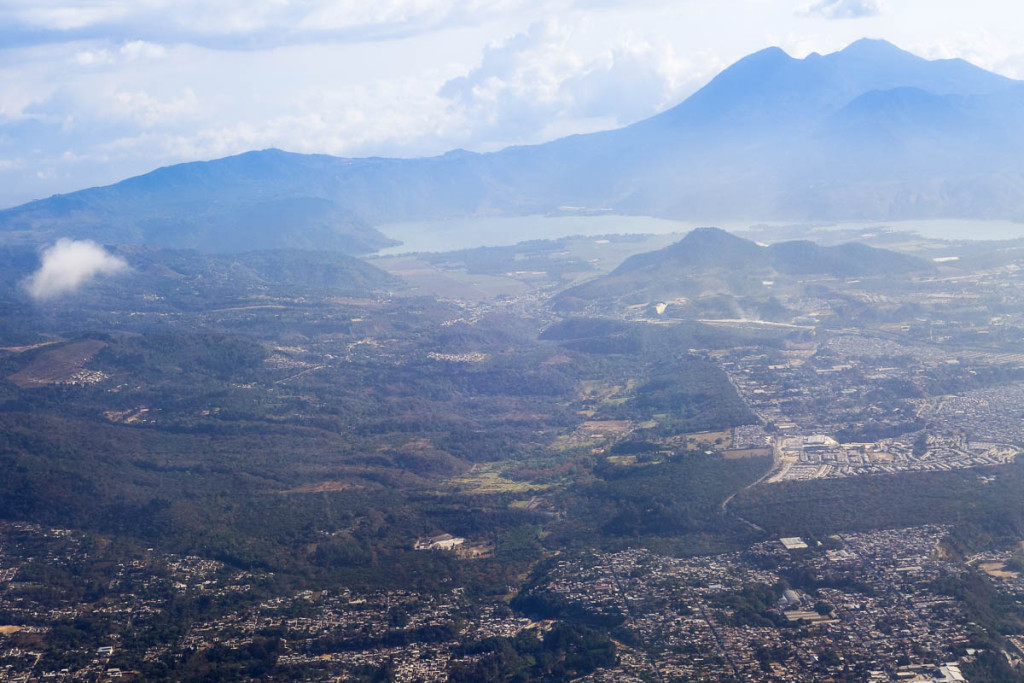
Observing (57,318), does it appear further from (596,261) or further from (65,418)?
(596,261)

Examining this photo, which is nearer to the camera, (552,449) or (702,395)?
(552,449)

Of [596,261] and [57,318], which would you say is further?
[596,261]

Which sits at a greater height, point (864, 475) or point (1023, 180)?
point (1023, 180)

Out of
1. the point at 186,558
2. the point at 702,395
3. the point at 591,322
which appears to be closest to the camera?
the point at 186,558

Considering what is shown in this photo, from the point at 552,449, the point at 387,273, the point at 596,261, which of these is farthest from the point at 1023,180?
the point at 552,449

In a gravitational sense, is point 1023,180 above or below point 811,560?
above

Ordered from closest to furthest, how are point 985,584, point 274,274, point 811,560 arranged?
point 985,584
point 811,560
point 274,274

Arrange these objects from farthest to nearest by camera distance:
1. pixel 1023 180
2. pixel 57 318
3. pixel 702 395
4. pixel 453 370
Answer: pixel 1023 180
pixel 57 318
pixel 453 370
pixel 702 395

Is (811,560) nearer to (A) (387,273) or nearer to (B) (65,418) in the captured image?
(B) (65,418)

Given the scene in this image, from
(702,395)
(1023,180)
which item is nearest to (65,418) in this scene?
(702,395)
